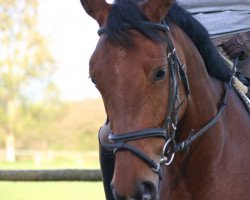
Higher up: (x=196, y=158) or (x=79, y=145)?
(x=196, y=158)

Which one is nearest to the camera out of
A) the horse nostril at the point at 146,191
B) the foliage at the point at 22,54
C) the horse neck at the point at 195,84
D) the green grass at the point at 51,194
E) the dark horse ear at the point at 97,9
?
the horse nostril at the point at 146,191

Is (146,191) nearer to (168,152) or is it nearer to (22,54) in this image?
(168,152)

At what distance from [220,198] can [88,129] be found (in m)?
40.9

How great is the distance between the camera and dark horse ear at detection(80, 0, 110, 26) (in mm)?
3170

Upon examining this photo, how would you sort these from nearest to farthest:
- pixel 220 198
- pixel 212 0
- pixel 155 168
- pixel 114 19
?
1. pixel 155 168
2. pixel 114 19
3. pixel 220 198
4. pixel 212 0

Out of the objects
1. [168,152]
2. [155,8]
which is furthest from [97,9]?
[168,152]

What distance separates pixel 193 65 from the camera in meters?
3.34

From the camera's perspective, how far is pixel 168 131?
2957 mm

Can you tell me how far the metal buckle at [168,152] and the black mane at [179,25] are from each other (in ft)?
1.64

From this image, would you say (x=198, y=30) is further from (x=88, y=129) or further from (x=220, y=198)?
(x=88, y=129)

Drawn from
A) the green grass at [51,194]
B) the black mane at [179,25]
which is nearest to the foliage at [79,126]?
the green grass at [51,194]

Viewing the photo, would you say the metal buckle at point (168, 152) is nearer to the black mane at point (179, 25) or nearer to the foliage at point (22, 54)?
the black mane at point (179, 25)

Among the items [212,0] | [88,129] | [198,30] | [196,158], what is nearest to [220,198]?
[196,158]

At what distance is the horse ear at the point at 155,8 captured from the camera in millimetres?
3053
